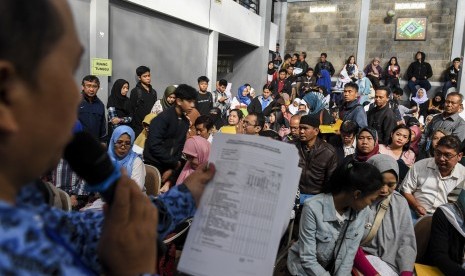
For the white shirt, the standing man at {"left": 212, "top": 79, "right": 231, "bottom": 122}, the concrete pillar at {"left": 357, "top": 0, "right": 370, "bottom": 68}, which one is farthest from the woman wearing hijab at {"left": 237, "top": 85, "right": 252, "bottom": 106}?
the concrete pillar at {"left": 357, "top": 0, "right": 370, "bottom": 68}

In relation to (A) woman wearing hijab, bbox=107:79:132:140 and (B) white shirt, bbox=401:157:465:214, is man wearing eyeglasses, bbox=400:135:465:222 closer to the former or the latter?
(B) white shirt, bbox=401:157:465:214

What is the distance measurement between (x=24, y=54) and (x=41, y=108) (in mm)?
65

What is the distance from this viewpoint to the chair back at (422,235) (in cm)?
263

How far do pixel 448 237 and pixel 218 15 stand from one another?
8.29 meters

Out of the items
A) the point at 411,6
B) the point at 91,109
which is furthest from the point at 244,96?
the point at 411,6

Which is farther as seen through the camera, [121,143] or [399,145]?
[399,145]

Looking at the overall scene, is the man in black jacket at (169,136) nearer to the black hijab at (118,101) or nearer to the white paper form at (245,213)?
the black hijab at (118,101)

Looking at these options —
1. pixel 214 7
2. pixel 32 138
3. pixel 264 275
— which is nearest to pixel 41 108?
pixel 32 138

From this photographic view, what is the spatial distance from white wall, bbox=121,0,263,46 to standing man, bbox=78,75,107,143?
94.2 inches

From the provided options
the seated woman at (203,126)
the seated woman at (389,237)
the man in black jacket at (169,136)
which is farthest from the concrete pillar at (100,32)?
the seated woman at (389,237)

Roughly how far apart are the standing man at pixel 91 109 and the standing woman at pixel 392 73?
11108 millimetres

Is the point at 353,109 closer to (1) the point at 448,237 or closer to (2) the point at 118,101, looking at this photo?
(1) the point at 448,237

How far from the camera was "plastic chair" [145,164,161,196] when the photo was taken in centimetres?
353

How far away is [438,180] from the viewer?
3.32m
